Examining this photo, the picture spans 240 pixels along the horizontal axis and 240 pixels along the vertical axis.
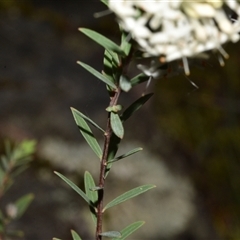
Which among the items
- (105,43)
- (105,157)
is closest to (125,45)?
(105,43)

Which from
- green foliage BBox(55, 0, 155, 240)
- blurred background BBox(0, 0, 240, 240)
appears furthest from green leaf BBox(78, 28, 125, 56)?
blurred background BBox(0, 0, 240, 240)

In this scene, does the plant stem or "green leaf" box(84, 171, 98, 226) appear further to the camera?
"green leaf" box(84, 171, 98, 226)

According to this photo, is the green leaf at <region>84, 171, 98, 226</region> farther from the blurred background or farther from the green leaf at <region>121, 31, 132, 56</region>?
the blurred background

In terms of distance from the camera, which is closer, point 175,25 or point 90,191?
point 175,25

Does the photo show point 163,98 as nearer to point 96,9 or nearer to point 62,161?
point 62,161

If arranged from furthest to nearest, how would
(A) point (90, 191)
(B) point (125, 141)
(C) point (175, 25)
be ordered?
1. (B) point (125, 141)
2. (A) point (90, 191)
3. (C) point (175, 25)

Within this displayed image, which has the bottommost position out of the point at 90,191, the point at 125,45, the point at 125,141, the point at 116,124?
the point at 125,141

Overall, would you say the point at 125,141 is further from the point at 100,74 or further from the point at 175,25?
the point at 175,25
